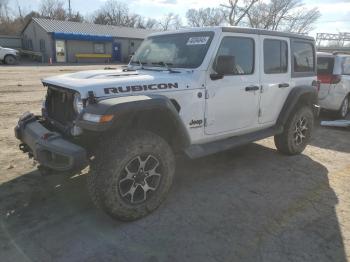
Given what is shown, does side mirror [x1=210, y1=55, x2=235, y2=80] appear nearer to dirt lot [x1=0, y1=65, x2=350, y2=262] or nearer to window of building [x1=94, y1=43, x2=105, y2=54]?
dirt lot [x1=0, y1=65, x2=350, y2=262]

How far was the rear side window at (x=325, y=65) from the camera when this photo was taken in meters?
8.23

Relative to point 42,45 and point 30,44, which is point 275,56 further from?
point 30,44

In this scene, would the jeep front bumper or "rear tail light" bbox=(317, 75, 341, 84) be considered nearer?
the jeep front bumper

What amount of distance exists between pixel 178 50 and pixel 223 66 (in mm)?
694

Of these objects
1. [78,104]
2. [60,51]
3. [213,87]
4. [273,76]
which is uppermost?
[60,51]

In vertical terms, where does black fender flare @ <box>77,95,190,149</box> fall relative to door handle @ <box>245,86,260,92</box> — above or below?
below

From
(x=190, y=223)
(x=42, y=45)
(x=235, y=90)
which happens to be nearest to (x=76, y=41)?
(x=42, y=45)

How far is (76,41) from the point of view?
34.5 metres

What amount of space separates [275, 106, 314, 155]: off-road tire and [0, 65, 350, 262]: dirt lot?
41 centimetres

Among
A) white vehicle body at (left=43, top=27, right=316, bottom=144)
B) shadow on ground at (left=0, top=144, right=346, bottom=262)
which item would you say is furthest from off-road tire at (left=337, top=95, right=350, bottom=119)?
shadow on ground at (left=0, top=144, right=346, bottom=262)

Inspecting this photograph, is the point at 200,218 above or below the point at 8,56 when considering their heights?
below

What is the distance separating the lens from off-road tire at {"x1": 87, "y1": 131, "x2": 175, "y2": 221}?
3.18 metres

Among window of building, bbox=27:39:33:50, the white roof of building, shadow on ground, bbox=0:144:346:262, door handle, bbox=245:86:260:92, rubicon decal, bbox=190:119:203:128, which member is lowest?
shadow on ground, bbox=0:144:346:262

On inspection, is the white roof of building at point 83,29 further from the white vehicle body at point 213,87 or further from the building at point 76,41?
the white vehicle body at point 213,87
